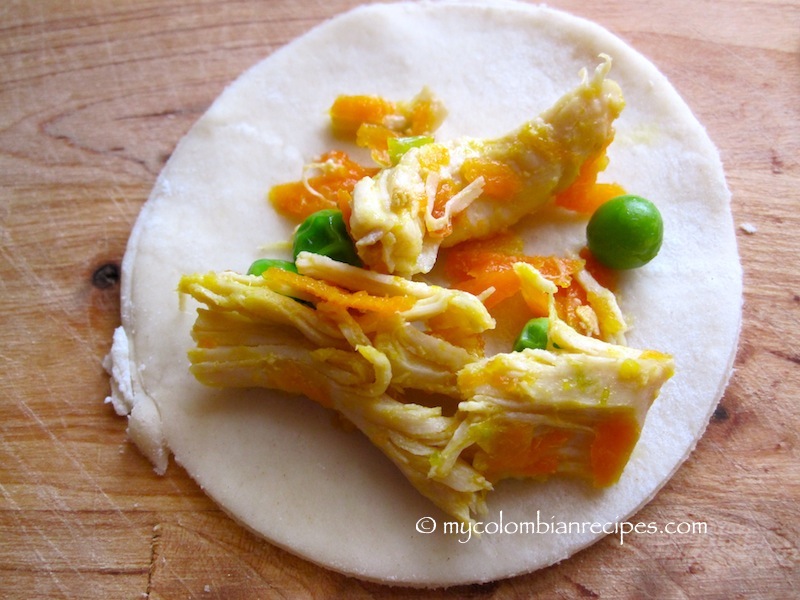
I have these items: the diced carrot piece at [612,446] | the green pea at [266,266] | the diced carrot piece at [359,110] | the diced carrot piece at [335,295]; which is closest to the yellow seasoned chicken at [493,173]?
the diced carrot piece at [335,295]

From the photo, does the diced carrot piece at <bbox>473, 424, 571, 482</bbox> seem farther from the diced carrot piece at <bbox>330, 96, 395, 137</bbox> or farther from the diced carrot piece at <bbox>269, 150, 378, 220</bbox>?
the diced carrot piece at <bbox>330, 96, 395, 137</bbox>

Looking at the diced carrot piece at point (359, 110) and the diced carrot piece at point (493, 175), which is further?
the diced carrot piece at point (359, 110)

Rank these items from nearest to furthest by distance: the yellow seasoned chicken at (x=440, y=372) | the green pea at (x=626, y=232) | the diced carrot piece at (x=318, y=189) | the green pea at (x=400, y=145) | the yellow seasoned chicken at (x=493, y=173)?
the yellow seasoned chicken at (x=440, y=372) → the yellow seasoned chicken at (x=493, y=173) → the green pea at (x=626, y=232) → the green pea at (x=400, y=145) → the diced carrot piece at (x=318, y=189)

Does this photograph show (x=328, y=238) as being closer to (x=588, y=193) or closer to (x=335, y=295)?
(x=335, y=295)

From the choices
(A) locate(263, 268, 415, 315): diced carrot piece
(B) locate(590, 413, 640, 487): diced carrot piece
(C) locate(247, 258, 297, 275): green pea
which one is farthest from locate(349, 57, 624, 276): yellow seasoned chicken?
(B) locate(590, 413, 640, 487): diced carrot piece

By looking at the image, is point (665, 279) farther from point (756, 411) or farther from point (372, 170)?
point (372, 170)

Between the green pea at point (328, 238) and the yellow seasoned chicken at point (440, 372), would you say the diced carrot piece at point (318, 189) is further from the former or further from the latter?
the yellow seasoned chicken at point (440, 372)
